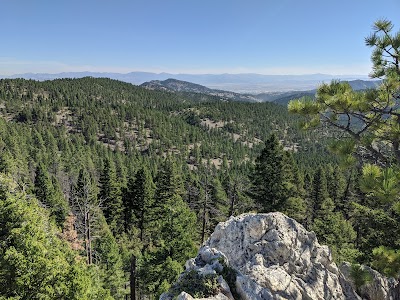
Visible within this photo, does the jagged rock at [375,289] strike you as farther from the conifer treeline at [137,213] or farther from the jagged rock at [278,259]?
the conifer treeline at [137,213]

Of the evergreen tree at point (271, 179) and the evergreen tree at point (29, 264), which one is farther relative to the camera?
the evergreen tree at point (271, 179)

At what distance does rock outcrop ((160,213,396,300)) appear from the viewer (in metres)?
9.78

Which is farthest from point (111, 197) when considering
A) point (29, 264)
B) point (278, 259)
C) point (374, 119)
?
point (374, 119)

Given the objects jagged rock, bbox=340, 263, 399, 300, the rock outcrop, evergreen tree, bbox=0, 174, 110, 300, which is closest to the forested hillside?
evergreen tree, bbox=0, 174, 110, 300

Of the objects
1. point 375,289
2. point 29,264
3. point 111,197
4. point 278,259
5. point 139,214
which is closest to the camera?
point 29,264

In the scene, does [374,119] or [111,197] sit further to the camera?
[111,197]

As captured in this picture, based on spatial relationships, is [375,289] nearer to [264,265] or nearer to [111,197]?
[264,265]

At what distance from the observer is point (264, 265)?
40.7ft

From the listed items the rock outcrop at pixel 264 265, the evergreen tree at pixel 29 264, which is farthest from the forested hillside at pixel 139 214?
the rock outcrop at pixel 264 265

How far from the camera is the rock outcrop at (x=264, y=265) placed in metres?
9.78

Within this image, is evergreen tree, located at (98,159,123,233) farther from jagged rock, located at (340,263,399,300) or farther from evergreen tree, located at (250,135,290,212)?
jagged rock, located at (340,263,399,300)

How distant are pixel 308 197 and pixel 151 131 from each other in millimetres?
133959

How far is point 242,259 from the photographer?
521 inches

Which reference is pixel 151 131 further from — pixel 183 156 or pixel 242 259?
pixel 242 259
